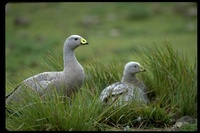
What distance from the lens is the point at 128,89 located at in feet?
20.0

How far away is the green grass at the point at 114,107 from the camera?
5109 mm

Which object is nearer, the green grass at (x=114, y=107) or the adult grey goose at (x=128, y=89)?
the green grass at (x=114, y=107)

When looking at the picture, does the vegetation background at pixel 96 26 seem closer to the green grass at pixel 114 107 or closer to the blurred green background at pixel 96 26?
the blurred green background at pixel 96 26

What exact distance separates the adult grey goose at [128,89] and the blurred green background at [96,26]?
5359 mm

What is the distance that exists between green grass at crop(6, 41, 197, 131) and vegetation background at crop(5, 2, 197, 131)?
16.6 feet

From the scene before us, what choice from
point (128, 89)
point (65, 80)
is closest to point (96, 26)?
point (128, 89)

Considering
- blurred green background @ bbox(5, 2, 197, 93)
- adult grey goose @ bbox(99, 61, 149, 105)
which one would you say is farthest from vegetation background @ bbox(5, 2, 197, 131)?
adult grey goose @ bbox(99, 61, 149, 105)

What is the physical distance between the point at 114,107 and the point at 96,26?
10378 millimetres

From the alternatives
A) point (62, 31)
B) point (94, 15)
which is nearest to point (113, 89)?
point (62, 31)

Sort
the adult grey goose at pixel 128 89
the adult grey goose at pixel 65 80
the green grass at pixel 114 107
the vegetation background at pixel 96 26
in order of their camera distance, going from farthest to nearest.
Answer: the vegetation background at pixel 96 26 < the adult grey goose at pixel 128 89 < the adult grey goose at pixel 65 80 < the green grass at pixel 114 107

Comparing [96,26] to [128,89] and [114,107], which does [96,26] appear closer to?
[128,89]

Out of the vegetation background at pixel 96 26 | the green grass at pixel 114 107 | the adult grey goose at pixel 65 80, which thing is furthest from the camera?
the vegetation background at pixel 96 26

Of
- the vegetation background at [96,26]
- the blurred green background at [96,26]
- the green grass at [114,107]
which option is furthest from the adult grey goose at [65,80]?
the blurred green background at [96,26]

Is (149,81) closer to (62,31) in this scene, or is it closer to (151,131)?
(151,131)
